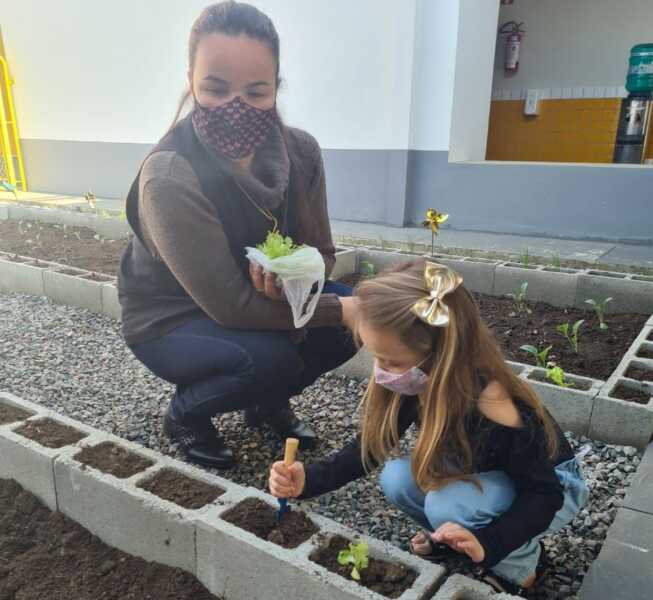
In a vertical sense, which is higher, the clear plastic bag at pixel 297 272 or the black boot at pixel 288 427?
the clear plastic bag at pixel 297 272

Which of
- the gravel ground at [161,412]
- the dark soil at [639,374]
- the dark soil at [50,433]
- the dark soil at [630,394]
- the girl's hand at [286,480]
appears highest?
the girl's hand at [286,480]

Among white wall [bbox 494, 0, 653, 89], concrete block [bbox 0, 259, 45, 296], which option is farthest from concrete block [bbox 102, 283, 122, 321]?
white wall [bbox 494, 0, 653, 89]

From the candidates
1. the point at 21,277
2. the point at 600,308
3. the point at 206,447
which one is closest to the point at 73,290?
A: the point at 21,277

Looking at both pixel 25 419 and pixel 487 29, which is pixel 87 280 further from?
pixel 487 29

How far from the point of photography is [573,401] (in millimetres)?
2369

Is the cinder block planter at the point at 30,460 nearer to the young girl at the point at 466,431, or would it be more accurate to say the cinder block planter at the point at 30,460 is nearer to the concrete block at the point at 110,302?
the young girl at the point at 466,431

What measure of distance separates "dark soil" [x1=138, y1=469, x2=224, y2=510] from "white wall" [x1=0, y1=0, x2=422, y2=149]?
5012 millimetres

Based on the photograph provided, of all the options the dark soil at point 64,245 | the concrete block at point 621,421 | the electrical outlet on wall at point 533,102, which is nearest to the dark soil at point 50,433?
the concrete block at point 621,421

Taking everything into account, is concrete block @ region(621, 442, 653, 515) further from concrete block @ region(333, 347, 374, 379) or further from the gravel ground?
concrete block @ region(333, 347, 374, 379)

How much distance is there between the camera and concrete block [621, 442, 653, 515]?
1876 mm

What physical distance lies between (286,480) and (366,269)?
9.84ft

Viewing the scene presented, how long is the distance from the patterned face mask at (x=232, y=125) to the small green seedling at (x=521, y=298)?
2.20 metres

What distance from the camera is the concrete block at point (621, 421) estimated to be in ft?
7.32

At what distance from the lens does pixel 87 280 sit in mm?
4035
